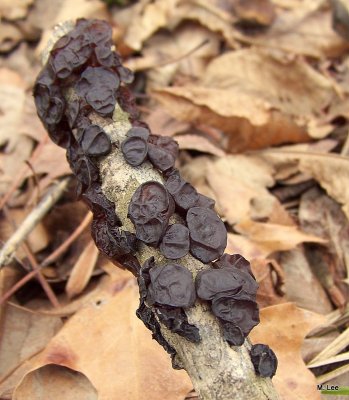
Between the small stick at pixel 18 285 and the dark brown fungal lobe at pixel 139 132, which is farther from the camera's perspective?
the small stick at pixel 18 285

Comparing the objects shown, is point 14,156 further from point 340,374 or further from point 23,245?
point 340,374

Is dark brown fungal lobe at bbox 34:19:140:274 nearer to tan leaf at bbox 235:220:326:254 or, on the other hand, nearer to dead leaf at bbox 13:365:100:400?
dead leaf at bbox 13:365:100:400

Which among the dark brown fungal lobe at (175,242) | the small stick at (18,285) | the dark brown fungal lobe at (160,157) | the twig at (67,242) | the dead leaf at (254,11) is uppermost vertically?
the dark brown fungal lobe at (160,157)

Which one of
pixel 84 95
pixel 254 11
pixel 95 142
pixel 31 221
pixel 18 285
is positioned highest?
pixel 84 95

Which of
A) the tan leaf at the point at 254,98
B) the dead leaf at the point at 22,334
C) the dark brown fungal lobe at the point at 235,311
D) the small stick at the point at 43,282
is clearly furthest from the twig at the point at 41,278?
the tan leaf at the point at 254,98

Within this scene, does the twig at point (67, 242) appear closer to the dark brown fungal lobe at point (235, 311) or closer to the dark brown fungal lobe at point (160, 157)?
the dark brown fungal lobe at point (160, 157)

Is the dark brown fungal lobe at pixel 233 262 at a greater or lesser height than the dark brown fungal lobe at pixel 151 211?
lesser

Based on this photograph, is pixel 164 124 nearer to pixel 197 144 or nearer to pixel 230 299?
pixel 197 144

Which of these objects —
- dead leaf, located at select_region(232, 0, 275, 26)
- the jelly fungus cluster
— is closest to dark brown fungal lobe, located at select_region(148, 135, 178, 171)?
the jelly fungus cluster

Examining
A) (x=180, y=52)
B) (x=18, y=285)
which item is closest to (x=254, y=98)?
(x=180, y=52)
